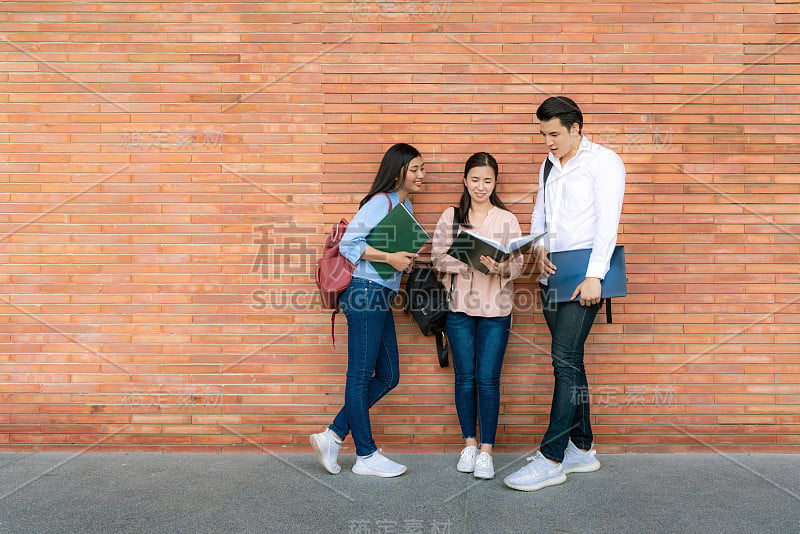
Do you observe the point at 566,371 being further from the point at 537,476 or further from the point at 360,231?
the point at 360,231

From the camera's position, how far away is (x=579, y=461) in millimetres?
4297

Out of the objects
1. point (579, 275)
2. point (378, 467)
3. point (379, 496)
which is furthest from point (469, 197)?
point (379, 496)

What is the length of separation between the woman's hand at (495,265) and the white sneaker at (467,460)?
118 cm

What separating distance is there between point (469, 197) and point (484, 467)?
1.76m

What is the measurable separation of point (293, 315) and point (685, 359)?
2.83 meters

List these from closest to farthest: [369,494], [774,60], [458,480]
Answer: [369,494]
[458,480]
[774,60]

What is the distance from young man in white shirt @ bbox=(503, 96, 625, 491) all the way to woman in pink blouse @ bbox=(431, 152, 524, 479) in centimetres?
29

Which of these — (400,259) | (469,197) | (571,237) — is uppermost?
(469,197)

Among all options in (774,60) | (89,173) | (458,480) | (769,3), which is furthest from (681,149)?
(89,173)

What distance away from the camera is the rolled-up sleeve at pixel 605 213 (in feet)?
12.7

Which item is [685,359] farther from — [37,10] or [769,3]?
[37,10]

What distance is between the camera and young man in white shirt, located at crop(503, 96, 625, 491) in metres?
3.90

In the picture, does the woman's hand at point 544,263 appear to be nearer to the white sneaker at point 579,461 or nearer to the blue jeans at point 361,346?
the blue jeans at point 361,346

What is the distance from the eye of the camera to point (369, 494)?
3877 millimetres
